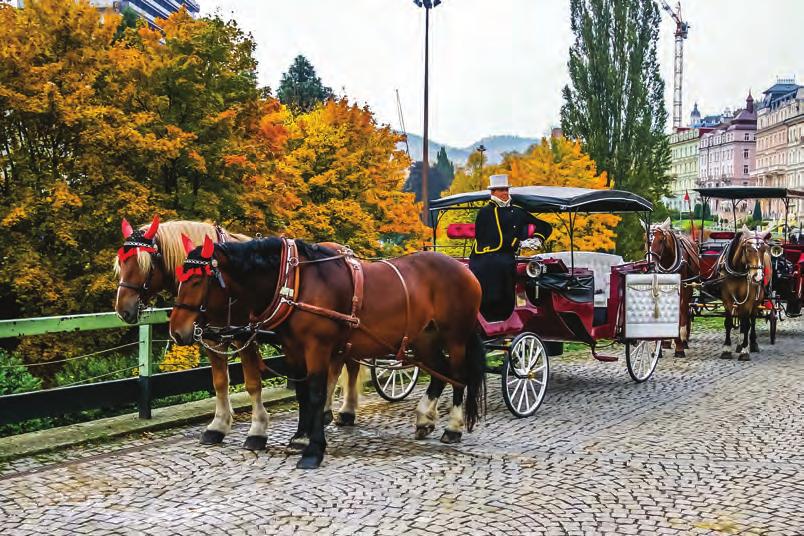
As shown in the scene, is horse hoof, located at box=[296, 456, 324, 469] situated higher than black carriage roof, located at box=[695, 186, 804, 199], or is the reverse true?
black carriage roof, located at box=[695, 186, 804, 199]

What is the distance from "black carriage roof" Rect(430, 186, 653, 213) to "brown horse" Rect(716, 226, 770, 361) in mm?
4407

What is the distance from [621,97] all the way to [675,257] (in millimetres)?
24751

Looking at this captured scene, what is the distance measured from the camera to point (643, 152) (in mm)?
36375

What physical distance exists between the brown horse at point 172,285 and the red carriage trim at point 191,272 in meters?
0.45

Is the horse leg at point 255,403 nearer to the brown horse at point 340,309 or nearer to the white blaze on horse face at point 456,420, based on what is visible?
the brown horse at point 340,309

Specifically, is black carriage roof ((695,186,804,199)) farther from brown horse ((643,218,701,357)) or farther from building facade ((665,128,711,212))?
building facade ((665,128,711,212))

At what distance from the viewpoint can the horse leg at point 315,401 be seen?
22.2 feet

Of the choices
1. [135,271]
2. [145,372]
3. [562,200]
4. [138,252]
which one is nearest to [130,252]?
[138,252]

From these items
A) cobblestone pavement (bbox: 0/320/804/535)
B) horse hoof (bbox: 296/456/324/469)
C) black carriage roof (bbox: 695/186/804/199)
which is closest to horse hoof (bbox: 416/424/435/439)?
cobblestone pavement (bbox: 0/320/804/535)

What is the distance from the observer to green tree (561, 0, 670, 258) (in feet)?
119

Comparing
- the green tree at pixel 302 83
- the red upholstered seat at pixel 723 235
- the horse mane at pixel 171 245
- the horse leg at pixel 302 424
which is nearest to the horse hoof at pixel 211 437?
the horse leg at pixel 302 424

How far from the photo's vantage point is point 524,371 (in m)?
9.11

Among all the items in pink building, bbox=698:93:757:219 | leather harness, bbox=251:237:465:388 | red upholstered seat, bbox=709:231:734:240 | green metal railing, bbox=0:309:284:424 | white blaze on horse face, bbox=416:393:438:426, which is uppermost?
pink building, bbox=698:93:757:219

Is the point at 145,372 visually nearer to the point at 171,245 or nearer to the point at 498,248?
the point at 171,245
